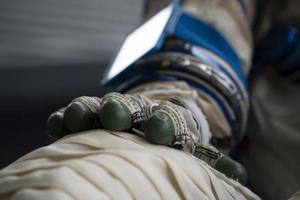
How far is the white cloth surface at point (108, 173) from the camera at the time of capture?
0.87 ft

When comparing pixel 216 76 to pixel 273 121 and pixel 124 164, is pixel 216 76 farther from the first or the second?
pixel 124 164

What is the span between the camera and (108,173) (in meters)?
0.28

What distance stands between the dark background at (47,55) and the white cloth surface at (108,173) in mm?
486

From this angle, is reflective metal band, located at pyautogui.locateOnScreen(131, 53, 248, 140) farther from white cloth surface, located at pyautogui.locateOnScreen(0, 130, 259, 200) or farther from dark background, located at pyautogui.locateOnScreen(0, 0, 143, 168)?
dark background, located at pyautogui.locateOnScreen(0, 0, 143, 168)

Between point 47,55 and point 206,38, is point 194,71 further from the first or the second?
point 47,55

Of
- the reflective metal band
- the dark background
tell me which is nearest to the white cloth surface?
the reflective metal band

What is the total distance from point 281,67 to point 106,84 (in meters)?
0.25

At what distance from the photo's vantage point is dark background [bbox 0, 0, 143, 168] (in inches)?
34.1

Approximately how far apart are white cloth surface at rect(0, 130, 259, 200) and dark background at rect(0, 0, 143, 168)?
Result: 1.60ft

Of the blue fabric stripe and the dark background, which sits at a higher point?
the blue fabric stripe

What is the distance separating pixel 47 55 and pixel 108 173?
78cm

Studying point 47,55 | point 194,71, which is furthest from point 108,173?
point 47,55

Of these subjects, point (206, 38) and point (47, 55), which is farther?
point (47, 55)

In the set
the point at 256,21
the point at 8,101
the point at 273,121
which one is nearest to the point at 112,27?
the point at 8,101
